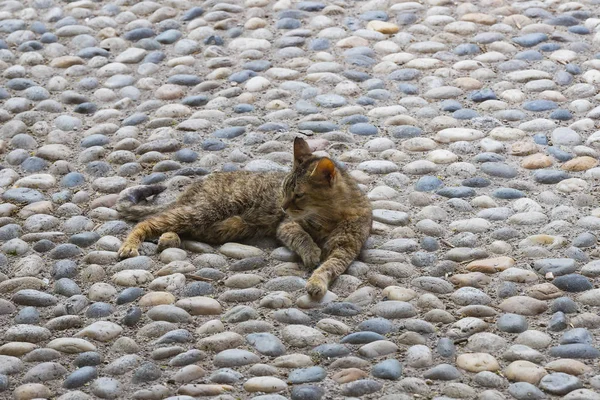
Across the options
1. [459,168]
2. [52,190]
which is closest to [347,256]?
[459,168]

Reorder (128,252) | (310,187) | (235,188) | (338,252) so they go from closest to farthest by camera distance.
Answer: (338,252), (128,252), (310,187), (235,188)

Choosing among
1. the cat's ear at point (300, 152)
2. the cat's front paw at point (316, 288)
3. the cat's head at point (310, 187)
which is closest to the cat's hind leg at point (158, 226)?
the cat's head at point (310, 187)

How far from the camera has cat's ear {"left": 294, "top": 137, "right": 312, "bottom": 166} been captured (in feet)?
21.6

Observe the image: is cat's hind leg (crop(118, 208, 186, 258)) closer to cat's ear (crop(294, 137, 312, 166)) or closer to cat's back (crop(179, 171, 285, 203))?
cat's back (crop(179, 171, 285, 203))

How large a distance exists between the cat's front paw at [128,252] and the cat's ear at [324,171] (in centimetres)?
127

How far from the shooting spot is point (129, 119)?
8078 mm

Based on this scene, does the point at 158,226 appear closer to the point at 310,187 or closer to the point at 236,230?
the point at 236,230

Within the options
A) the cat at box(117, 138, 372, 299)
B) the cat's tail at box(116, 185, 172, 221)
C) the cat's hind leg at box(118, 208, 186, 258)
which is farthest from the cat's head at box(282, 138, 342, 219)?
the cat's tail at box(116, 185, 172, 221)

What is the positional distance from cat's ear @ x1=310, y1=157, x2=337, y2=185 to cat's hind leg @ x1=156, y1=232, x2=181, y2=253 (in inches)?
39.9

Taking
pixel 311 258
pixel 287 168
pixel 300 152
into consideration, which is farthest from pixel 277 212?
pixel 287 168

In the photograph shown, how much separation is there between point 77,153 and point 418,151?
107 inches

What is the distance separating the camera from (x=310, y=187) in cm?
646

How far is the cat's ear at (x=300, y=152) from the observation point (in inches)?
260

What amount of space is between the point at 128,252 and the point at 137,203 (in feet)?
2.25
